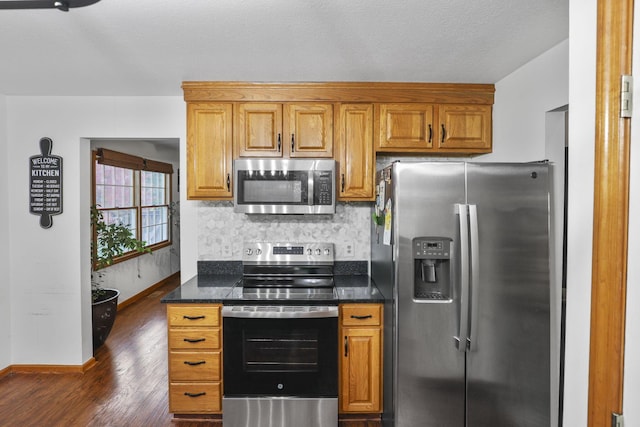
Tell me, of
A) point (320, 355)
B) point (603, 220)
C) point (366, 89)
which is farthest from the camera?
point (366, 89)

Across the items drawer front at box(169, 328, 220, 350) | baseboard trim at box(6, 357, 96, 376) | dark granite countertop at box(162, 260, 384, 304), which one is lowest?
baseboard trim at box(6, 357, 96, 376)

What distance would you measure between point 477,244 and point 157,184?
18.5 ft

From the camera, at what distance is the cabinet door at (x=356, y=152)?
9.80ft

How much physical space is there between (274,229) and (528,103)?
203 cm

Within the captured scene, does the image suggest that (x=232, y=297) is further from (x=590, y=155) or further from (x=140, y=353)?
(x=590, y=155)

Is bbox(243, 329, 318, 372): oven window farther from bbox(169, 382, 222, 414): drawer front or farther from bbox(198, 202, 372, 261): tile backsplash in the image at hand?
bbox(198, 202, 372, 261): tile backsplash

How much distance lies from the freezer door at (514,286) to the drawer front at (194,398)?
1.65 metres

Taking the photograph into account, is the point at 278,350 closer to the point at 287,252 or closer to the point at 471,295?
the point at 287,252

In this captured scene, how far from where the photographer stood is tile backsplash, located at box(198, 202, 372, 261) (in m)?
3.31

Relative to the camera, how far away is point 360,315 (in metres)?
2.66

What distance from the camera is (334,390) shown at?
8.57ft

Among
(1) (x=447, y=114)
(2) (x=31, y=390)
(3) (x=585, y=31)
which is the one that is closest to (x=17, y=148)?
(2) (x=31, y=390)

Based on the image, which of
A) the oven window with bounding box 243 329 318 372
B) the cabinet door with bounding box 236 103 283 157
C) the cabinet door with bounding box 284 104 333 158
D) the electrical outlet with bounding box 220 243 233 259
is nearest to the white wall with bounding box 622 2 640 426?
the oven window with bounding box 243 329 318 372

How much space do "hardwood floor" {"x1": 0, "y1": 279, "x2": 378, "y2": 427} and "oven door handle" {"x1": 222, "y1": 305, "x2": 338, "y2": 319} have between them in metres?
0.80
